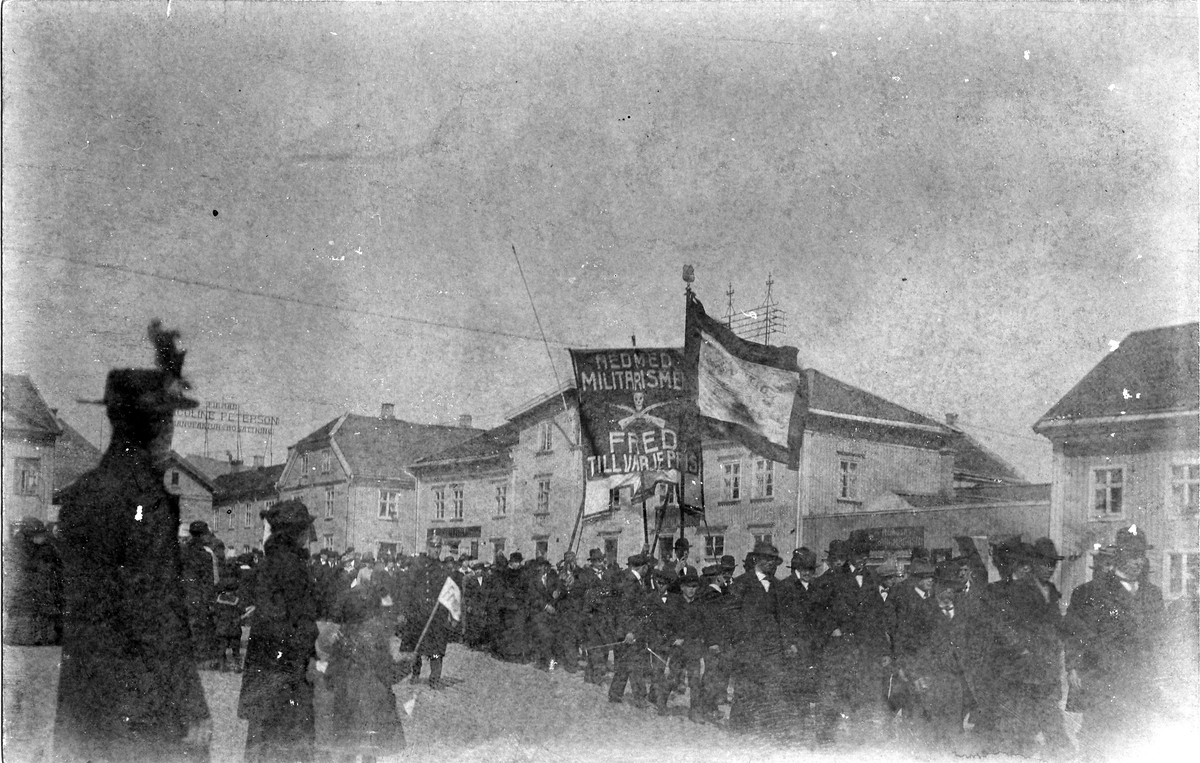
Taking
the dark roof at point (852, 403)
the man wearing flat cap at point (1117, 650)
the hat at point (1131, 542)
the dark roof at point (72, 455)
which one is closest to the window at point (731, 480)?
the dark roof at point (852, 403)

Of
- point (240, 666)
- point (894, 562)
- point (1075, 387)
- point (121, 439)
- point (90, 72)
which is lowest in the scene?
point (240, 666)

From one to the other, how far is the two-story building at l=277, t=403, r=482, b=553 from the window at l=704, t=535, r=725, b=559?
175cm

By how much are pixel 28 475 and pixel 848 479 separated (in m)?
5.28

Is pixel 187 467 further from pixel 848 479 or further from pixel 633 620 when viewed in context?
pixel 848 479

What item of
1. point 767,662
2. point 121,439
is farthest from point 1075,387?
point 121,439

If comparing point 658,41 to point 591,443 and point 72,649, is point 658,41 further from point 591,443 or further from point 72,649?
point 72,649

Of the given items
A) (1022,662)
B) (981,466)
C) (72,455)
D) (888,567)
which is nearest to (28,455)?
(72,455)

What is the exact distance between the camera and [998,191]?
6.80m

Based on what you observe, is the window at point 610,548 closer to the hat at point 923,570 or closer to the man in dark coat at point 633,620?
the man in dark coat at point 633,620

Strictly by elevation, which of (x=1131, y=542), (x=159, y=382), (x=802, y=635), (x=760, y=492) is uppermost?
(x=159, y=382)

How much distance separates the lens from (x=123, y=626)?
6418mm

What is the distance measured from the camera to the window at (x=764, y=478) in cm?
690

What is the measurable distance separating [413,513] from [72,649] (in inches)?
88.6

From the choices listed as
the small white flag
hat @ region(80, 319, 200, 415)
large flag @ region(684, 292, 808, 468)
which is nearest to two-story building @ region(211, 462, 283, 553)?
hat @ region(80, 319, 200, 415)
